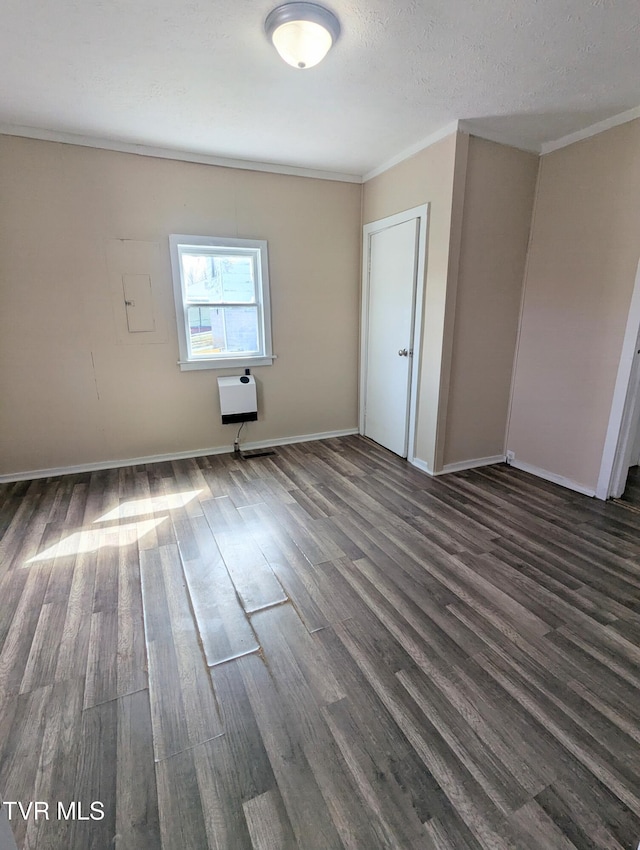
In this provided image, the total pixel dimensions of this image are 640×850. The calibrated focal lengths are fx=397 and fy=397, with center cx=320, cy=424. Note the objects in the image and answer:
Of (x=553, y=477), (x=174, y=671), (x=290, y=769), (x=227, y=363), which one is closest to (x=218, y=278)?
(x=227, y=363)

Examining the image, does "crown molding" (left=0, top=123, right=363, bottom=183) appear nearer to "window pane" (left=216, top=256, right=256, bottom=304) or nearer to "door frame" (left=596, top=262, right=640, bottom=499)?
"window pane" (left=216, top=256, right=256, bottom=304)

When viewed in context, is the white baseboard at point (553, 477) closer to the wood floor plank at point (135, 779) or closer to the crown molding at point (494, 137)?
the crown molding at point (494, 137)

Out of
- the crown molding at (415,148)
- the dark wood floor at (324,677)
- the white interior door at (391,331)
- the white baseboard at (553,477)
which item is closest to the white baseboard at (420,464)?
the white interior door at (391,331)

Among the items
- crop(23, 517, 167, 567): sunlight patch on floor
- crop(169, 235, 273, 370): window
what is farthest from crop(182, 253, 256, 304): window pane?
crop(23, 517, 167, 567): sunlight patch on floor

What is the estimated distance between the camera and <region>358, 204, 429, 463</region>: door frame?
332 cm

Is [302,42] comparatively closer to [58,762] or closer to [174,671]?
[174,671]

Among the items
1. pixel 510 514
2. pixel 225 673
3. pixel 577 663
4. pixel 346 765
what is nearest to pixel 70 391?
pixel 225 673

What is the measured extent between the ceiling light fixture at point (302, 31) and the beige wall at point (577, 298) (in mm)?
2164

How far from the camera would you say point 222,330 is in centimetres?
390

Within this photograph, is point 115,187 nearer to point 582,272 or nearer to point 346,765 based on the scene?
point 582,272

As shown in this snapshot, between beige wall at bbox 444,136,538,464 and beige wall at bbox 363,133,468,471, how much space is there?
14 centimetres

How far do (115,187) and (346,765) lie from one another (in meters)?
4.03

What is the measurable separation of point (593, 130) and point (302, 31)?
2.31m

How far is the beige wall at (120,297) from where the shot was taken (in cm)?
314
